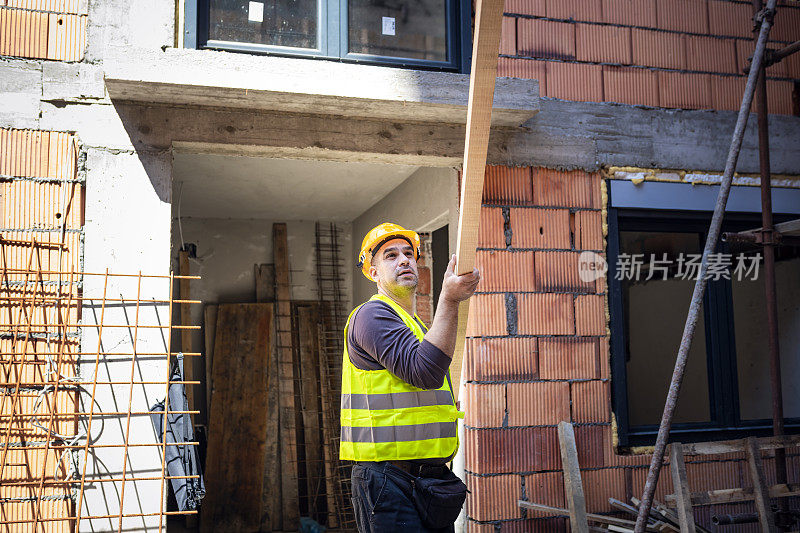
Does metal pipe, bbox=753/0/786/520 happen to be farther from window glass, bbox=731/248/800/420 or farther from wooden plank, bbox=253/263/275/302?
wooden plank, bbox=253/263/275/302

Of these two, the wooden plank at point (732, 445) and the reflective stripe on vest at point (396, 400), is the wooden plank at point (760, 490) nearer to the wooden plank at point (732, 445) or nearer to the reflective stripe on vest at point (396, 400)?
the wooden plank at point (732, 445)

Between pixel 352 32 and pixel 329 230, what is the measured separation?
3.67m

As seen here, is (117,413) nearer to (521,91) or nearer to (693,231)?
(521,91)

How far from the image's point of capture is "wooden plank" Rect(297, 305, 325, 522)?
688cm

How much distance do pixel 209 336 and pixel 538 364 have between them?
4.07 m

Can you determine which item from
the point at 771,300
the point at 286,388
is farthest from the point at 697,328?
the point at 286,388

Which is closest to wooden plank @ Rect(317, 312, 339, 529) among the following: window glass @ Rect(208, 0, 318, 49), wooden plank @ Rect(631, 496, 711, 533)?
wooden plank @ Rect(631, 496, 711, 533)

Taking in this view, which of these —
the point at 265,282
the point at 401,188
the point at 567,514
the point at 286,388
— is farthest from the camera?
the point at 265,282

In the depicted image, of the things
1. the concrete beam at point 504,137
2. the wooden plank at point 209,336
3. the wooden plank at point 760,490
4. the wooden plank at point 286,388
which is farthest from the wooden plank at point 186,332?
the wooden plank at point 760,490

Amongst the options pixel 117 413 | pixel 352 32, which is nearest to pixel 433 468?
pixel 117 413

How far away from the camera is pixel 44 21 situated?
3.58 metres

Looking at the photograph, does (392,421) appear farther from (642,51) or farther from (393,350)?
(642,51)

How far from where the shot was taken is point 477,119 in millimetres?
2033

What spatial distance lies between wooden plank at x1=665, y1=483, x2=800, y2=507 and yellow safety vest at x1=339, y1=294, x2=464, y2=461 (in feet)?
6.28
